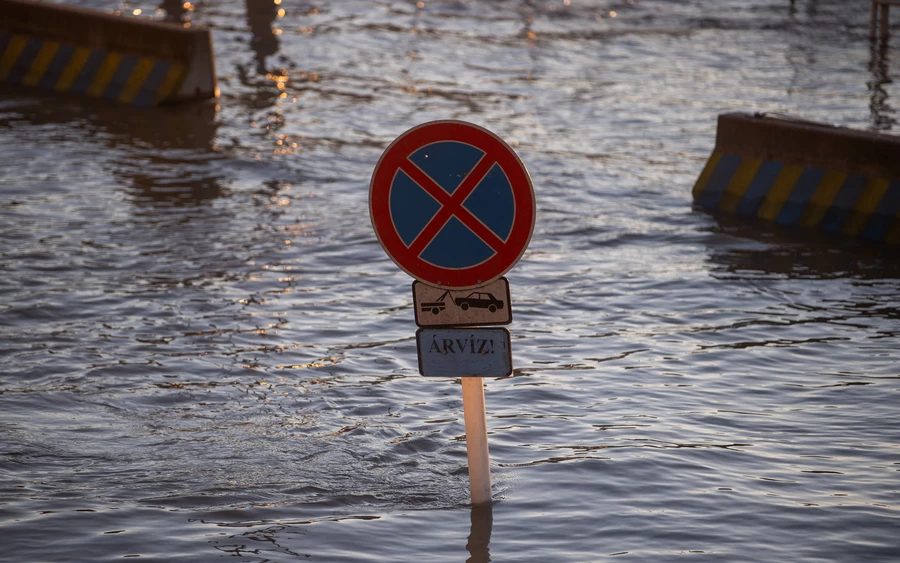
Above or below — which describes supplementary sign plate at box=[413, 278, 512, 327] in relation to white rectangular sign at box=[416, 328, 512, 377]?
above

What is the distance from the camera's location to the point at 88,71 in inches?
588

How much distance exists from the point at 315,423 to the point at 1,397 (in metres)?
1.71

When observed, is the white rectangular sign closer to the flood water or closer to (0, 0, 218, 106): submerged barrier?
the flood water

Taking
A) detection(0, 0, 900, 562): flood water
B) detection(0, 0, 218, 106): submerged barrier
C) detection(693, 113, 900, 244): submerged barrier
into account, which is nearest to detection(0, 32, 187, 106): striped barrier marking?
detection(0, 0, 218, 106): submerged barrier

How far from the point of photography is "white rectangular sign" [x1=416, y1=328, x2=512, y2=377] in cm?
460

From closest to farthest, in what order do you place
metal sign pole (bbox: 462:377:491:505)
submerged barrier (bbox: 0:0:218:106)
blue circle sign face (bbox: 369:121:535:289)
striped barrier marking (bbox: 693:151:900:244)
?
1. blue circle sign face (bbox: 369:121:535:289)
2. metal sign pole (bbox: 462:377:491:505)
3. striped barrier marking (bbox: 693:151:900:244)
4. submerged barrier (bbox: 0:0:218:106)

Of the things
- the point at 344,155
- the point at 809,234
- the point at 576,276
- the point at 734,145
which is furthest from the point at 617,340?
the point at 344,155

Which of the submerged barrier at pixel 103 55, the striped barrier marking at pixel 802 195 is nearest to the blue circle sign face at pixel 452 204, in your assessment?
the striped barrier marking at pixel 802 195

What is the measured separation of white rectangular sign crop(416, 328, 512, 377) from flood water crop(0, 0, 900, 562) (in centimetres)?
77

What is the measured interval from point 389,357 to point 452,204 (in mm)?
2971

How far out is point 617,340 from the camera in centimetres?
759

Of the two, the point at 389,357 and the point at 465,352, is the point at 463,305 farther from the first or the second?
the point at 389,357

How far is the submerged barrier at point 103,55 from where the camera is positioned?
1440cm

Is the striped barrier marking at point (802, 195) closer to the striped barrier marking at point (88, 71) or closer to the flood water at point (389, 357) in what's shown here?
the flood water at point (389, 357)
